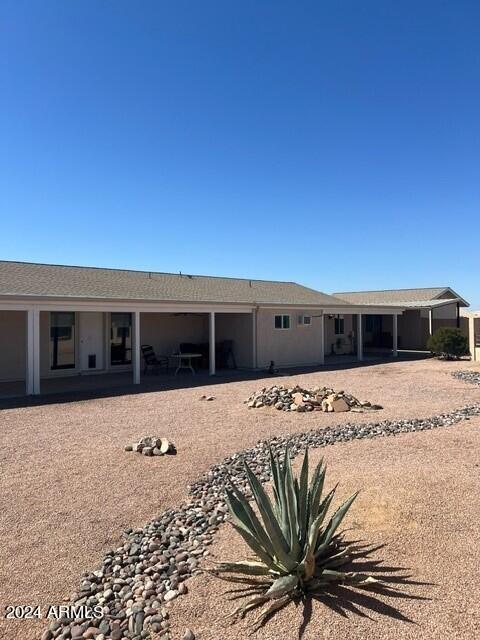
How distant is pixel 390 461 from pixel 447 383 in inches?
366

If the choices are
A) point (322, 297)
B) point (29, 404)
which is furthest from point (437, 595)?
point (322, 297)

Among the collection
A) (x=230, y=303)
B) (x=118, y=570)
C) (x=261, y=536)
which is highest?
(x=230, y=303)

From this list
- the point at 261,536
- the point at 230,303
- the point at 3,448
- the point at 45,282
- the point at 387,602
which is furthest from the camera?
the point at 230,303

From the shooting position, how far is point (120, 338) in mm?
17500

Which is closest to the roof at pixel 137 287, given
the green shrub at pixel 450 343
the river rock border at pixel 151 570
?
the green shrub at pixel 450 343

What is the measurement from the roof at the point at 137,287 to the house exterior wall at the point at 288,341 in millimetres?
561

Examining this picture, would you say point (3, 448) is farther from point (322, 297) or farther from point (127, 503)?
point (322, 297)

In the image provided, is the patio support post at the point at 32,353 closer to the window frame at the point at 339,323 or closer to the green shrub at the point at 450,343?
the window frame at the point at 339,323

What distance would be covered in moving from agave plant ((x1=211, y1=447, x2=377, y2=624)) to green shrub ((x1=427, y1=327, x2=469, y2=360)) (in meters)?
19.2

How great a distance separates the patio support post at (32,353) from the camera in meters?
12.2

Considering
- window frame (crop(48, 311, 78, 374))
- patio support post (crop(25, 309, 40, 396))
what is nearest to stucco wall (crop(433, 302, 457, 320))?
window frame (crop(48, 311, 78, 374))

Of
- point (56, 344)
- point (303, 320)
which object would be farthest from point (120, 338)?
point (303, 320)

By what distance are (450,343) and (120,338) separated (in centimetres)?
1396

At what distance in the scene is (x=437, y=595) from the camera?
3.33 metres
